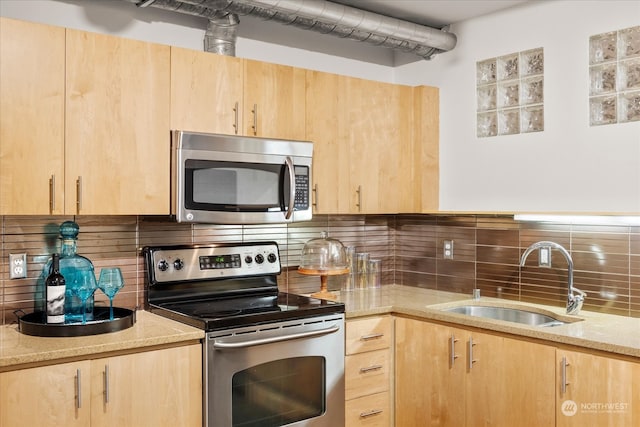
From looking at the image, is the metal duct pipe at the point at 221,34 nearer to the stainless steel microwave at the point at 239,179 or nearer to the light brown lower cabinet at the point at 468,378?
the stainless steel microwave at the point at 239,179

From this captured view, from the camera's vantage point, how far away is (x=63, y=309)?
97.4 inches

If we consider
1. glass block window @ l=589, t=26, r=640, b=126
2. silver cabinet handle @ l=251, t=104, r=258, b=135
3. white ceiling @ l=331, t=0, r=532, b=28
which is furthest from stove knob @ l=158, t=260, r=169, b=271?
glass block window @ l=589, t=26, r=640, b=126

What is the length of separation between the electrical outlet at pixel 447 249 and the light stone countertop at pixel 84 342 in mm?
1690

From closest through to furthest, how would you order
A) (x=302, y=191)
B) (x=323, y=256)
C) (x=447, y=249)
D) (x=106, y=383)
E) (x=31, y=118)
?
(x=106, y=383), (x=31, y=118), (x=302, y=191), (x=323, y=256), (x=447, y=249)

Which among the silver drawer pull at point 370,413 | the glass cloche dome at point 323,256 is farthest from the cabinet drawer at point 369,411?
the glass cloche dome at point 323,256

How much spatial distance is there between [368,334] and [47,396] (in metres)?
1.51

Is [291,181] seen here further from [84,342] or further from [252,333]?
[84,342]

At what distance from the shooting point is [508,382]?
8.72ft

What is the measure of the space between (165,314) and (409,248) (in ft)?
5.50

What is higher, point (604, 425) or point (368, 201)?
point (368, 201)

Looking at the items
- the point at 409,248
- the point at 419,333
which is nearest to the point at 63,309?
the point at 419,333

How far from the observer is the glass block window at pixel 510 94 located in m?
3.21

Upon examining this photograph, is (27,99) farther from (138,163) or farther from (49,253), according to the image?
(49,253)

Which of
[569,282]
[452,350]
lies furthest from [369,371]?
[569,282]
